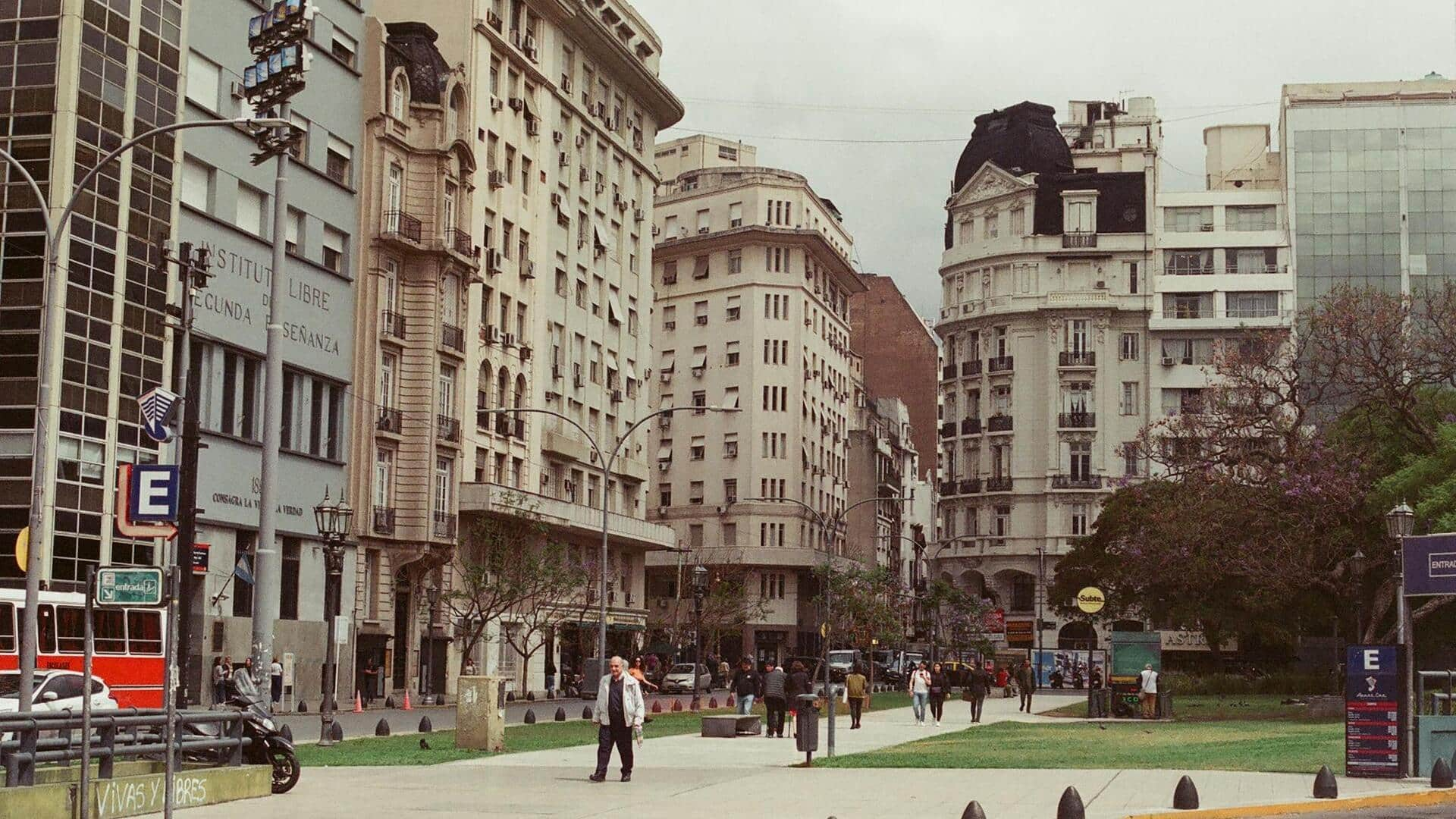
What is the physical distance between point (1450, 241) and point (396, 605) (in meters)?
65.0

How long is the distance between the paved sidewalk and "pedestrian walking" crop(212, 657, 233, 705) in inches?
687

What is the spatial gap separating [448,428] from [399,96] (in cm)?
1112

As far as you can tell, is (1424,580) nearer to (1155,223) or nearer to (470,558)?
(470,558)

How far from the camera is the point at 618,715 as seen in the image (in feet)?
73.6

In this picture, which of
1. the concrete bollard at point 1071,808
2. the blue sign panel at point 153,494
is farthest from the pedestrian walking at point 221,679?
the concrete bollard at point 1071,808

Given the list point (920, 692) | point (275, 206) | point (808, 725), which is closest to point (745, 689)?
point (920, 692)

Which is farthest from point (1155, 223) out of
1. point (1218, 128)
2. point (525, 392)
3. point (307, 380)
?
point (307, 380)

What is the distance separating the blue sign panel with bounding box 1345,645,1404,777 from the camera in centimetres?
2281

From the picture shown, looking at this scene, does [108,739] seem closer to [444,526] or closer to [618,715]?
[618,715]

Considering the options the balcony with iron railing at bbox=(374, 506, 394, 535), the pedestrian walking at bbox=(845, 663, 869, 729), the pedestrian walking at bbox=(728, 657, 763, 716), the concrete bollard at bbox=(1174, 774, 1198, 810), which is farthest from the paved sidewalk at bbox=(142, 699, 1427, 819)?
the balcony with iron railing at bbox=(374, 506, 394, 535)

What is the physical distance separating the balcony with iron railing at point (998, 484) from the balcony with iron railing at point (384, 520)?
5181cm

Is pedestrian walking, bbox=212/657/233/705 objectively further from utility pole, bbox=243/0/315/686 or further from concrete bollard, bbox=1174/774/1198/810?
concrete bollard, bbox=1174/774/1198/810

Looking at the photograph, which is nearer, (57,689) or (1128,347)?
(57,689)

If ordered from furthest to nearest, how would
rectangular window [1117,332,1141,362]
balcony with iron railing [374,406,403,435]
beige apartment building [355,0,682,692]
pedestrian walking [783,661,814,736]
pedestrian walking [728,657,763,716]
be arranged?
rectangular window [1117,332,1141,362], beige apartment building [355,0,682,692], balcony with iron railing [374,406,403,435], pedestrian walking [728,657,763,716], pedestrian walking [783,661,814,736]
